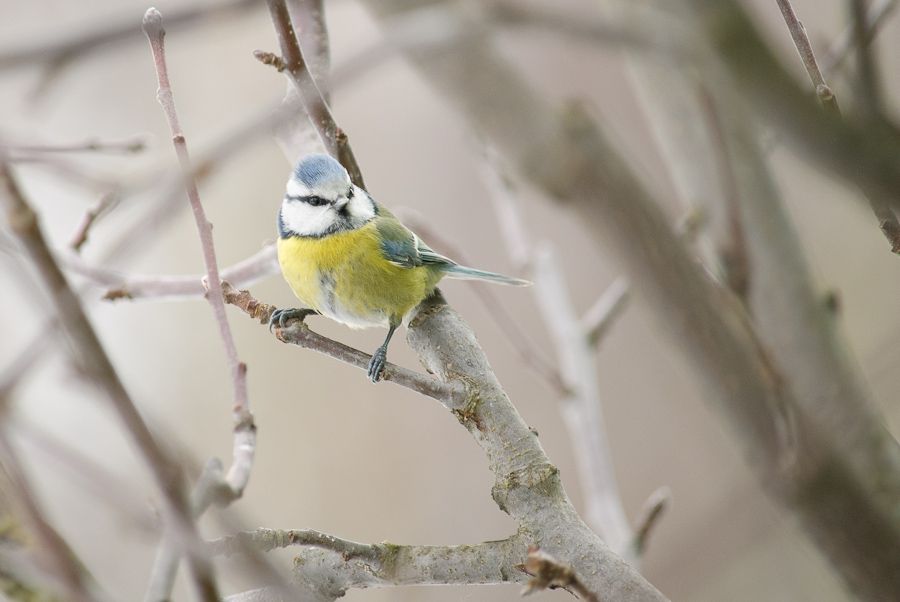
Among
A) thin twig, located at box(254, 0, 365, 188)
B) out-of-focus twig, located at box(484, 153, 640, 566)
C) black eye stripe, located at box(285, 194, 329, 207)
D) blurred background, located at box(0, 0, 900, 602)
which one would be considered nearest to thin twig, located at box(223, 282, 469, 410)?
thin twig, located at box(254, 0, 365, 188)

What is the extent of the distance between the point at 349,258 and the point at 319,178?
7.6 inches

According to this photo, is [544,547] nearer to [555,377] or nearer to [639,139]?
[555,377]

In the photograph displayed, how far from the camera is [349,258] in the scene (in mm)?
1458

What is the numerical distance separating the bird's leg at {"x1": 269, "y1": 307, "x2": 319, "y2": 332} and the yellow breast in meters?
0.07

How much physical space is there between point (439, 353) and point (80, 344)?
0.63m

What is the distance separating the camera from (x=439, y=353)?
966 mm

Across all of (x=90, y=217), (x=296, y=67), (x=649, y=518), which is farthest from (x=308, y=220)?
(x=649, y=518)

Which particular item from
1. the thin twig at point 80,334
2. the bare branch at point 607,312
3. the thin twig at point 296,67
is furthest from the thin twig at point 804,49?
the bare branch at point 607,312

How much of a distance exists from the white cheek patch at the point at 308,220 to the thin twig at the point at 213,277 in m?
0.70

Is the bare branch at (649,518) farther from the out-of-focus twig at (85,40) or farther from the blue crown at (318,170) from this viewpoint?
the out-of-focus twig at (85,40)

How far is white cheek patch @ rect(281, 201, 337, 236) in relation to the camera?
148 centimetres

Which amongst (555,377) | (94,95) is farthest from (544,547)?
(94,95)

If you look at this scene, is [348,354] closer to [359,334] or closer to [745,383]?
[745,383]

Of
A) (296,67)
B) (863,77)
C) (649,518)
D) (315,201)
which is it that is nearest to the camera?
(863,77)
